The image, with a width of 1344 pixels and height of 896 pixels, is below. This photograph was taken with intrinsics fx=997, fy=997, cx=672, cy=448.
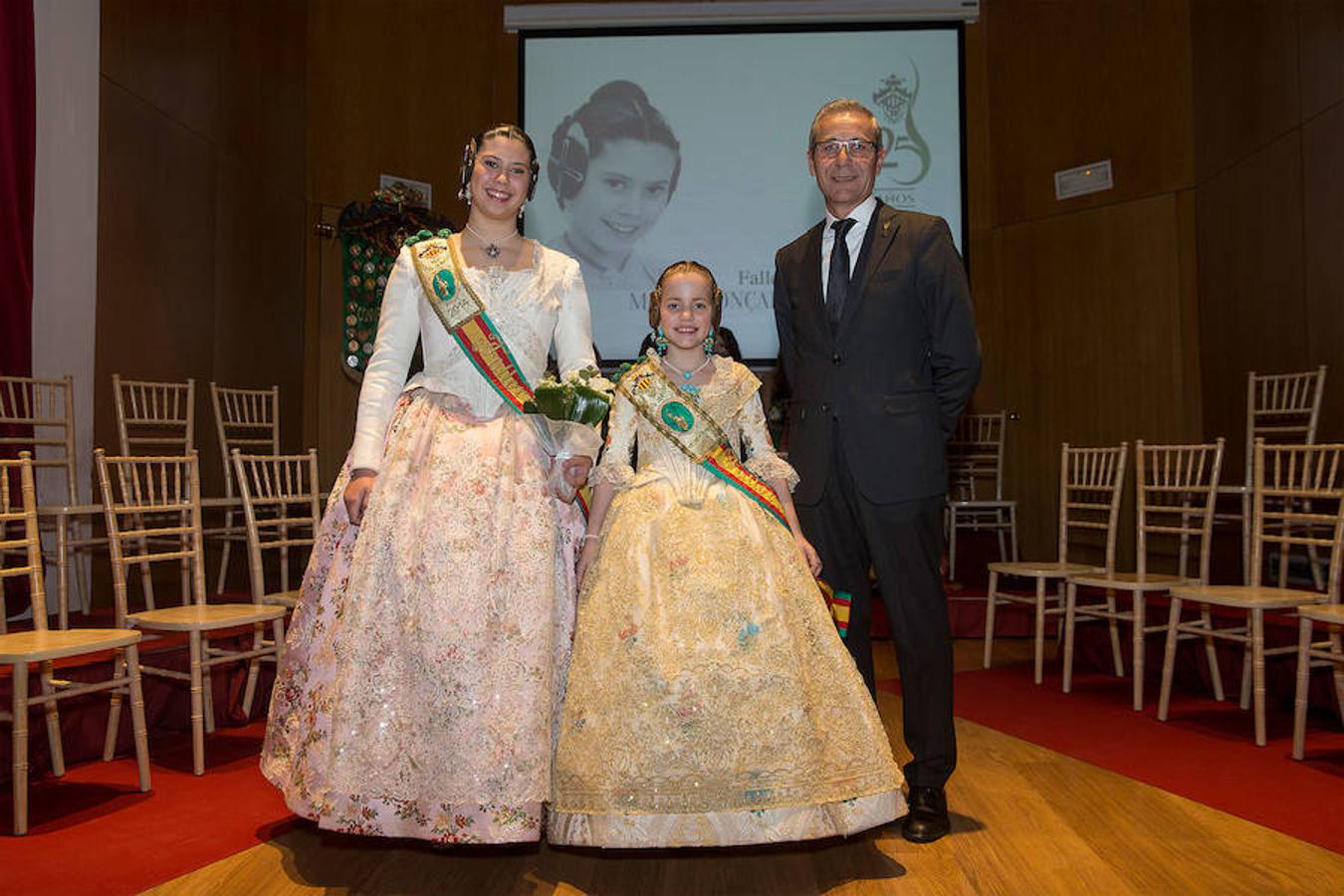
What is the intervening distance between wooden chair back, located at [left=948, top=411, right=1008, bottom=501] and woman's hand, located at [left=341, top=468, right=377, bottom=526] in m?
4.94

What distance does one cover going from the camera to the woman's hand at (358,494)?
220cm

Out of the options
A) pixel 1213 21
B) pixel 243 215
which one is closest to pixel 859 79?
pixel 1213 21

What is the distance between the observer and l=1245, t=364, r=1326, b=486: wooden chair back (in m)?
4.75

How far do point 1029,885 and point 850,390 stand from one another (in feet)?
3.78

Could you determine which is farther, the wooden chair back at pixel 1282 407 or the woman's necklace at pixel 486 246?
the wooden chair back at pixel 1282 407

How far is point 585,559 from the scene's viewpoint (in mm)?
2246

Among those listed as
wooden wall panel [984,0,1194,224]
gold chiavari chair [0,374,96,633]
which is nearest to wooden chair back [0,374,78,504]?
gold chiavari chair [0,374,96,633]

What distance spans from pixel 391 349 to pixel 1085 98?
5832 millimetres

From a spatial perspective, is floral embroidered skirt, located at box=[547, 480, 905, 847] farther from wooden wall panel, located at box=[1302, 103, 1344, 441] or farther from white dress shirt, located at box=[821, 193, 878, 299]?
wooden wall panel, located at box=[1302, 103, 1344, 441]

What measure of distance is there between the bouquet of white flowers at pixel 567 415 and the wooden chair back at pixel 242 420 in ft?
10.5

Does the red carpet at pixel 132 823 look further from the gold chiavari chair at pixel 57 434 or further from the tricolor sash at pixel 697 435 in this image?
the tricolor sash at pixel 697 435

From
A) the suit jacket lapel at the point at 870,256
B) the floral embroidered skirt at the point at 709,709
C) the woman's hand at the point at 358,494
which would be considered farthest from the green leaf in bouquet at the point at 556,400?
the suit jacket lapel at the point at 870,256

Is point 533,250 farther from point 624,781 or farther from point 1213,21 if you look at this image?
point 1213,21

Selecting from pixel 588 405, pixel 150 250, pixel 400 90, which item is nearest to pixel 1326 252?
pixel 588 405
